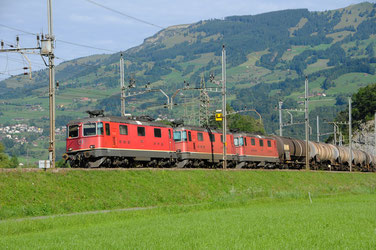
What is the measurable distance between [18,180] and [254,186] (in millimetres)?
26921

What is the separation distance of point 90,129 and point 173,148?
1129cm

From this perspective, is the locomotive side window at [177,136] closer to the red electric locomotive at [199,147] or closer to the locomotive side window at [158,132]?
the red electric locomotive at [199,147]

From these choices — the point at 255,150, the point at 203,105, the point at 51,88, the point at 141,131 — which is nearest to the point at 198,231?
the point at 51,88

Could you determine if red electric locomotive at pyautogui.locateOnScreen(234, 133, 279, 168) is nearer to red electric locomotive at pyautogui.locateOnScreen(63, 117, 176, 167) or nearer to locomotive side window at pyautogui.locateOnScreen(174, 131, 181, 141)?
locomotive side window at pyautogui.locateOnScreen(174, 131, 181, 141)

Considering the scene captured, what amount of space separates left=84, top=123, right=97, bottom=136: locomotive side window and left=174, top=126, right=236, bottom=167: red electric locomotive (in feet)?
42.6

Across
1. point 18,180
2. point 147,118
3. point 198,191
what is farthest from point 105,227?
point 147,118

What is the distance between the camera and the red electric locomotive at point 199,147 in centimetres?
5203

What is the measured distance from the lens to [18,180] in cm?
3123

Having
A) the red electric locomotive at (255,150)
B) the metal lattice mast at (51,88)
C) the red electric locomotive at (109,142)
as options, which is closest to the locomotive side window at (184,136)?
the red electric locomotive at (109,142)

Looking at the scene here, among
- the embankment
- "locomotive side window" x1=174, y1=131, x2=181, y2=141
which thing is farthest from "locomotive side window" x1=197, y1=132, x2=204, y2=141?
the embankment

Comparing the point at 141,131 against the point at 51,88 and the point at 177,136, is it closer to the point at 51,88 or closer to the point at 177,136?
the point at 177,136

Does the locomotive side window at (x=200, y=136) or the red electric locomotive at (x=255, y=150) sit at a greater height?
the locomotive side window at (x=200, y=136)

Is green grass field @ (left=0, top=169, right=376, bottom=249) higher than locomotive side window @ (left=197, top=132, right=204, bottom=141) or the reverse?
the reverse

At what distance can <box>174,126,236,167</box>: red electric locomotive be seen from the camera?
52.0 meters
